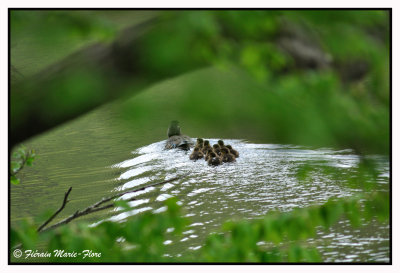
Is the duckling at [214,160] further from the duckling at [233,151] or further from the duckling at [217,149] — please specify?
the duckling at [233,151]

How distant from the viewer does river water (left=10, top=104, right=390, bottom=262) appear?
2.94 meters

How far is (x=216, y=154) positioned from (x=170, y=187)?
71 cm

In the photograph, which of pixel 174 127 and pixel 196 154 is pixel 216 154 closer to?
pixel 196 154

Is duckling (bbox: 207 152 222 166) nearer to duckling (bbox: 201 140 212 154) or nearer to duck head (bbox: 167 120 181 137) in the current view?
duckling (bbox: 201 140 212 154)

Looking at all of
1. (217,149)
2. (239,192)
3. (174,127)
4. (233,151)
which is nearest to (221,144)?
(217,149)

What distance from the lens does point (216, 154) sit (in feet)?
14.6

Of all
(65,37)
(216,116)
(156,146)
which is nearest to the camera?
(216,116)

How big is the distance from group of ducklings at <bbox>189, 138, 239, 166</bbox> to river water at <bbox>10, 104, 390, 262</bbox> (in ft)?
0.88

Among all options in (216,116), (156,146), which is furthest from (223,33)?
(156,146)

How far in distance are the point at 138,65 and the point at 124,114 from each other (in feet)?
0.25

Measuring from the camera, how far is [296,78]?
1.56ft

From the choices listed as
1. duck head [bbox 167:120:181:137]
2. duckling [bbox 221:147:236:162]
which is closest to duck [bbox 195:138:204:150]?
duckling [bbox 221:147:236:162]

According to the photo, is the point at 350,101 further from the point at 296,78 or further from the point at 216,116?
the point at 216,116

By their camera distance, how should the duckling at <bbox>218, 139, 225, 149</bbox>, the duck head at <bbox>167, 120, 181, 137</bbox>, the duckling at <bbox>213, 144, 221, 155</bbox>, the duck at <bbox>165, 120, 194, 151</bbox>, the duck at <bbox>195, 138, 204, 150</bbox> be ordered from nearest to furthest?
the duck head at <bbox>167, 120, 181, 137</bbox>, the duck at <bbox>165, 120, 194, 151</bbox>, the duck at <bbox>195, 138, 204, 150</bbox>, the duckling at <bbox>218, 139, 225, 149</bbox>, the duckling at <bbox>213, 144, 221, 155</bbox>
